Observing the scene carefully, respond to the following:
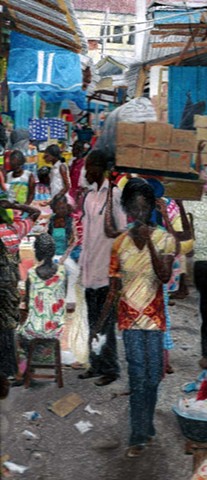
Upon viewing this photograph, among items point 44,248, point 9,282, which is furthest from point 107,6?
point 9,282

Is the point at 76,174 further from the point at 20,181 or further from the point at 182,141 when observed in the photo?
the point at 182,141

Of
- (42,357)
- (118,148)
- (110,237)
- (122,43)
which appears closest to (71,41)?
(118,148)

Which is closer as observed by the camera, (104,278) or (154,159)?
(154,159)

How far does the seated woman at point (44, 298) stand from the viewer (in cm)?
623

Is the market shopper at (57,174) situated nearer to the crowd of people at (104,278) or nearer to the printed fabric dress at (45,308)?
the crowd of people at (104,278)

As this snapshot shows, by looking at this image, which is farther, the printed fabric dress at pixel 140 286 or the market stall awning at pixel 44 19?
the market stall awning at pixel 44 19

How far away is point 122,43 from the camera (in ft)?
139

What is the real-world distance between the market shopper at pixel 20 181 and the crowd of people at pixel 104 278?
11 millimetres

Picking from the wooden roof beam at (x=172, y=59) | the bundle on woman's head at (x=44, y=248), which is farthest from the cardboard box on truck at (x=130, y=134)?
the wooden roof beam at (x=172, y=59)

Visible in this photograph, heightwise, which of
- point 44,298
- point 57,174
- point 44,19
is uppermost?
A: point 44,19

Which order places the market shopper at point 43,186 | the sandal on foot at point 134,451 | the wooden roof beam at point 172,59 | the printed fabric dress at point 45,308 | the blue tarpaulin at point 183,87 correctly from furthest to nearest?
1. the blue tarpaulin at point 183,87
2. the wooden roof beam at point 172,59
3. the market shopper at point 43,186
4. the printed fabric dress at point 45,308
5. the sandal on foot at point 134,451

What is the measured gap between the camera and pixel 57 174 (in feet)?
32.2

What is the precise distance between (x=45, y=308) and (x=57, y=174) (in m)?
3.81

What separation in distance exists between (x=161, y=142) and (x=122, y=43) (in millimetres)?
37504
